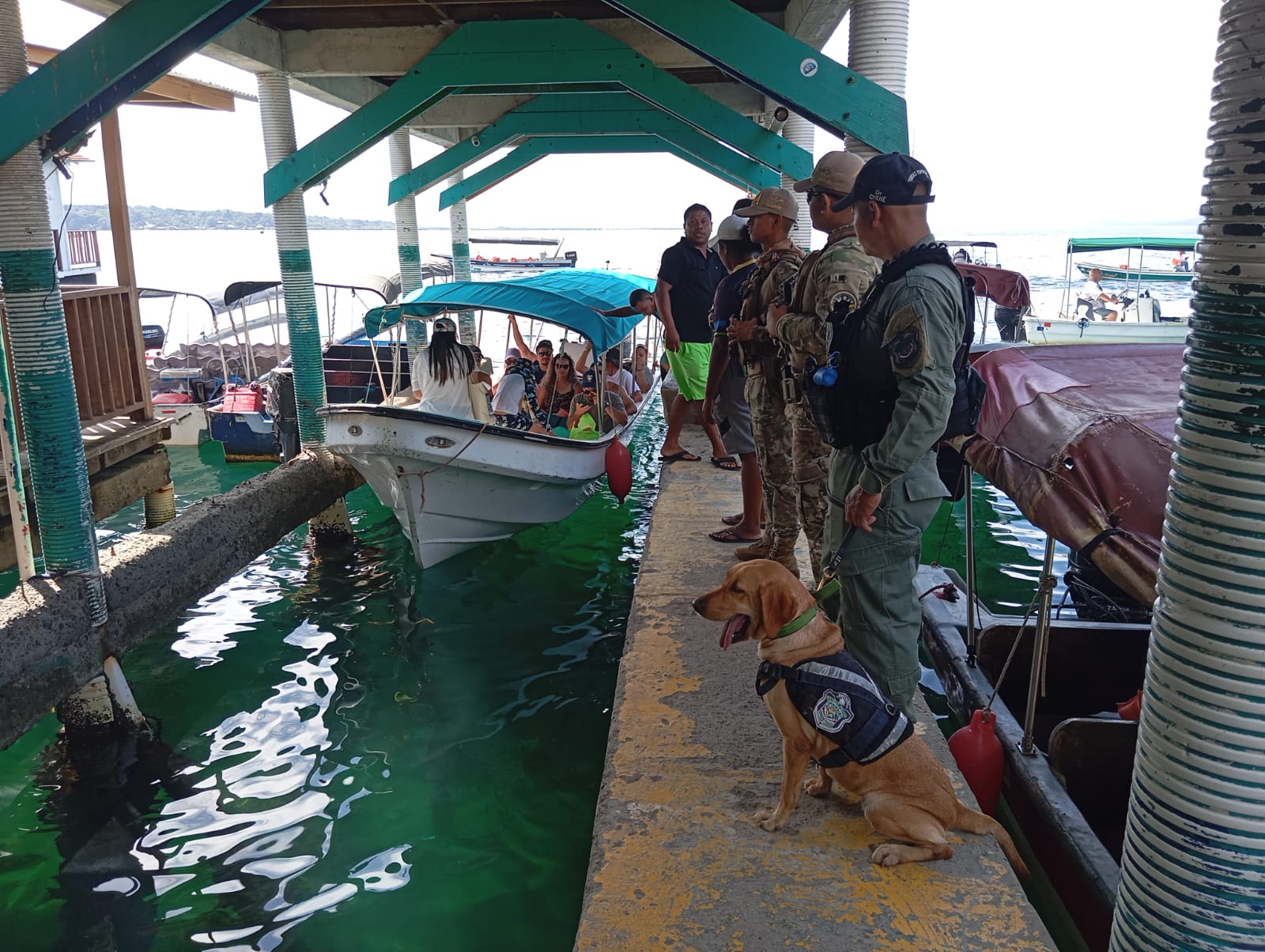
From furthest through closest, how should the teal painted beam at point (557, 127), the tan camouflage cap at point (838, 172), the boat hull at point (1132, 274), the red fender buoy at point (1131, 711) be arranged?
the boat hull at point (1132, 274), the teal painted beam at point (557, 127), the red fender buoy at point (1131, 711), the tan camouflage cap at point (838, 172)

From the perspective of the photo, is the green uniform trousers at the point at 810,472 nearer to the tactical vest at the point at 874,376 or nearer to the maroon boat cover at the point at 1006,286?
the tactical vest at the point at 874,376

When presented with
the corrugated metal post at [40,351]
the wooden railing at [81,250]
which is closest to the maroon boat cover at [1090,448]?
the corrugated metal post at [40,351]

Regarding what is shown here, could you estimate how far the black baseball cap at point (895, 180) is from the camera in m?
2.89

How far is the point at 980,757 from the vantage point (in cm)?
429

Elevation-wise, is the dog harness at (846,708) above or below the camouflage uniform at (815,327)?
below

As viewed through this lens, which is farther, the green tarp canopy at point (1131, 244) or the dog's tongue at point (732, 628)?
the green tarp canopy at point (1131, 244)

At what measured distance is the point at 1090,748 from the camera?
4363 millimetres

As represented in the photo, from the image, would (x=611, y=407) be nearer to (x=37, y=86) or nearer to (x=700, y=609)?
(x=37, y=86)

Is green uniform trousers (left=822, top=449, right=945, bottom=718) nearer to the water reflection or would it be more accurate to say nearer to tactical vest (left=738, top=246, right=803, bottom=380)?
tactical vest (left=738, top=246, right=803, bottom=380)

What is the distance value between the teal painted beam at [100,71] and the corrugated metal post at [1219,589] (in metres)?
5.74

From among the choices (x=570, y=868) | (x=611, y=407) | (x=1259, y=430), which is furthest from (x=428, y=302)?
(x=1259, y=430)

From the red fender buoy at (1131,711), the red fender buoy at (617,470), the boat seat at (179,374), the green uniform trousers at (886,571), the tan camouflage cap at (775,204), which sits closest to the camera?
the green uniform trousers at (886,571)

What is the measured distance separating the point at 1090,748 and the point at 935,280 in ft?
8.97

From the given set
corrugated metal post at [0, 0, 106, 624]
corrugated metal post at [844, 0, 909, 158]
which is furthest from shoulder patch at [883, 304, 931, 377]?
corrugated metal post at [0, 0, 106, 624]
